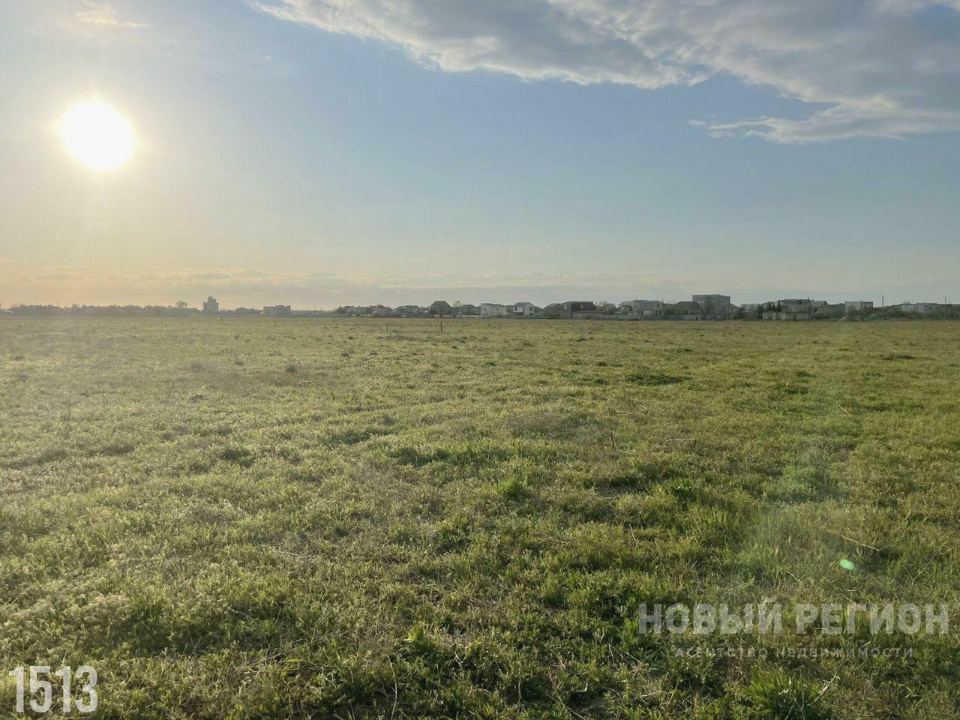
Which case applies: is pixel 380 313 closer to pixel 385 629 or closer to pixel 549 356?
pixel 549 356

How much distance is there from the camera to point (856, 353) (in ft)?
103

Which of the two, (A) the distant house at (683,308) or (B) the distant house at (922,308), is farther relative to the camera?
(A) the distant house at (683,308)

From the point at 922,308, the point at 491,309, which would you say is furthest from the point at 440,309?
the point at 922,308

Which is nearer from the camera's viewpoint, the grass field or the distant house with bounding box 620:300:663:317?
the grass field

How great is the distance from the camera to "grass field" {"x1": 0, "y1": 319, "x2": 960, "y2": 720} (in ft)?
12.6

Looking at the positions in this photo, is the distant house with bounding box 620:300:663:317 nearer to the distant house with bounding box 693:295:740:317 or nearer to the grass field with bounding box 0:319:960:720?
the distant house with bounding box 693:295:740:317

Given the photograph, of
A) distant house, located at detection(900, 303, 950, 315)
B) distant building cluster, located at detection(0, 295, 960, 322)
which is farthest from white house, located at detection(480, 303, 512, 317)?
distant house, located at detection(900, 303, 950, 315)

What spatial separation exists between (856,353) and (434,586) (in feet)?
113

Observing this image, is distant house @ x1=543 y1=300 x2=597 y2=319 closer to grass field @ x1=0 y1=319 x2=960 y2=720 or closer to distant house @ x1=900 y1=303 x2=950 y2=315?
distant house @ x1=900 y1=303 x2=950 y2=315

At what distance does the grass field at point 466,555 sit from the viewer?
3855mm

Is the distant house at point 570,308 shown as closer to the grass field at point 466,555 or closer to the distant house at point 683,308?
the distant house at point 683,308

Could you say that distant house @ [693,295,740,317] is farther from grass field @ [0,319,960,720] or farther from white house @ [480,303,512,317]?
grass field @ [0,319,960,720]

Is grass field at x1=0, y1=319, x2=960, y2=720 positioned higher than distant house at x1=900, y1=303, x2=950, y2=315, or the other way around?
distant house at x1=900, y1=303, x2=950, y2=315

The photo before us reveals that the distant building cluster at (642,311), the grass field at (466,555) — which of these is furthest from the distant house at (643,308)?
the grass field at (466,555)
